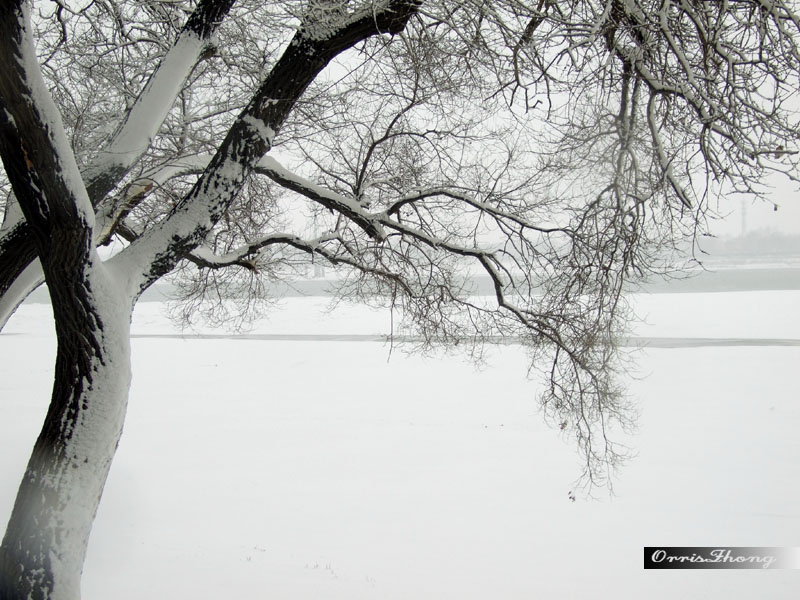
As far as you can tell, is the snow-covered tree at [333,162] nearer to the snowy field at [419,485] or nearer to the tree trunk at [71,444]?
the tree trunk at [71,444]

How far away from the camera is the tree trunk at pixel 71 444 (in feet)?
12.3

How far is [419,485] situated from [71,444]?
711cm

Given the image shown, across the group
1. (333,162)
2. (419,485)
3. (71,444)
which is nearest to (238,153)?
(71,444)

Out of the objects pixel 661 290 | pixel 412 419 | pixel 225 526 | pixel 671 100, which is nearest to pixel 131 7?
pixel 671 100

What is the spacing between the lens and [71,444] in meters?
3.96

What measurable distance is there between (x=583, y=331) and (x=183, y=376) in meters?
14.7

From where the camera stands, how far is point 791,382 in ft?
52.3

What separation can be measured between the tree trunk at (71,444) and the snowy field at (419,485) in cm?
320

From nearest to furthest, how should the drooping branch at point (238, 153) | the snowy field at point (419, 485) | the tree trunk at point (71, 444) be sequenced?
the tree trunk at point (71, 444), the drooping branch at point (238, 153), the snowy field at point (419, 485)

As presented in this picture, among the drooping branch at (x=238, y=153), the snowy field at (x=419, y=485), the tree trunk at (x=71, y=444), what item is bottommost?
the snowy field at (x=419, y=485)

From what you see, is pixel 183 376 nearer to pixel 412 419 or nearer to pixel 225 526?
pixel 412 419

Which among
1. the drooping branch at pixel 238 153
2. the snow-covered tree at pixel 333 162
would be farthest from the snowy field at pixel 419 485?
the drooping branch at pixel 238 153

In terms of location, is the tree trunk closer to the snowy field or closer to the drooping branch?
the drooping branch

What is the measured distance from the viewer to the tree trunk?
3744 mm
